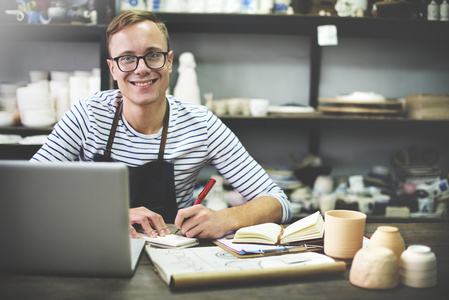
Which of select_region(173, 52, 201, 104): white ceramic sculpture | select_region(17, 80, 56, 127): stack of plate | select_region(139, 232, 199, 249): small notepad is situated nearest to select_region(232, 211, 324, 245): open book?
select_region(139, 232, 199, 249): small notepad

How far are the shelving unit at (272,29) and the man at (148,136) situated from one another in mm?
698

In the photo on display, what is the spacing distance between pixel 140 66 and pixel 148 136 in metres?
0.25

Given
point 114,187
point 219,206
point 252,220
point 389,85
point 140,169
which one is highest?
point 389,85

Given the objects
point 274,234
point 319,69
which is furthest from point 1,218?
point 319,69

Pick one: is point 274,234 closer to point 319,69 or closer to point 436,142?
point 319,69

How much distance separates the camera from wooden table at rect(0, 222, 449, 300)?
33.4 inches

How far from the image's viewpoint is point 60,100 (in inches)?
91.7

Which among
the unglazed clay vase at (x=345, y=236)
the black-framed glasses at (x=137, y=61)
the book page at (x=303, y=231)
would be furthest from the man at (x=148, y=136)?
the unglazed clay vase at (x=345, y=236)

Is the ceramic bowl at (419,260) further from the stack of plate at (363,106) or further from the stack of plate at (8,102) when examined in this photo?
the stack of plate at (8,102)

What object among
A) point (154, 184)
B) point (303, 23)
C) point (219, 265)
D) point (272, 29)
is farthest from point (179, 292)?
point (272, 29)

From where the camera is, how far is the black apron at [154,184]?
1527mm

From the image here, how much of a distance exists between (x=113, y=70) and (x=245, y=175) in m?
0.60

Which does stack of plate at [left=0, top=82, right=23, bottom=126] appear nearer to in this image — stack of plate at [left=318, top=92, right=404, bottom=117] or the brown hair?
the brown hair

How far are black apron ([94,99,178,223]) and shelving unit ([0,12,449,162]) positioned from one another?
84 cm
